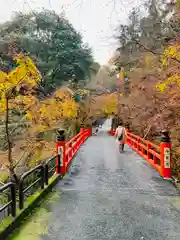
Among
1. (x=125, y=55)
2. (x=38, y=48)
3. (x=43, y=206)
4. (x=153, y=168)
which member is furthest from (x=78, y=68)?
(x=43, y=206)

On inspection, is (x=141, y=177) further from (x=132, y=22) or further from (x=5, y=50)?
(x=5, y=50)

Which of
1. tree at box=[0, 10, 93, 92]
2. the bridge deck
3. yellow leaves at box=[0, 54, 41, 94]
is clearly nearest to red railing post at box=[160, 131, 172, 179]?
the bridge deck

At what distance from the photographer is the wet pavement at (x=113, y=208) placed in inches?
140

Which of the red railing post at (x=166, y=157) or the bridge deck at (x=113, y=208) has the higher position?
the red railing post at (x=166, y=157)

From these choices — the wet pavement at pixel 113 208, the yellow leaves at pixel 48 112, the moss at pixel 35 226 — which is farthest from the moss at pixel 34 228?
the yellow leaves at pixel 48 112

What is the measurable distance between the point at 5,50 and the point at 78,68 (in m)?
7.82

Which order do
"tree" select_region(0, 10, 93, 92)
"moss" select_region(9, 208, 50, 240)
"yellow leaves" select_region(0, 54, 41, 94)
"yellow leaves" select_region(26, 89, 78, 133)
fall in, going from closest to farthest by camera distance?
"moss" select_region(9, 208, 50, 240)
"yellow leaves" select_region(0, 54, 41, 94)
"yellow leaves" select_region(26, 89, 78, 133)
"tree" select_region(0, 10, 93, 92)

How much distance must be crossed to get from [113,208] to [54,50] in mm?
23413

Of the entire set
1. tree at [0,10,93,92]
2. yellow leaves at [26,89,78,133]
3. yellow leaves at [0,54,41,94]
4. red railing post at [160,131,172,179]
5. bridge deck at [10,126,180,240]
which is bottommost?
bridge deck at [10,126,180,240]

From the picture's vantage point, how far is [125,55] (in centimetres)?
1405

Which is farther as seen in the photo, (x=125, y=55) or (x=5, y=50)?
(x=5, y=50)

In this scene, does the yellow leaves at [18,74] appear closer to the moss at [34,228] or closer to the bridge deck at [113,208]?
the bridge deck at [113,208]

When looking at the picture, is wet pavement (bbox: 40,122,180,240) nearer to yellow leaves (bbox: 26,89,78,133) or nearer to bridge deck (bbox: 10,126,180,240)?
bridge deck (bbox: 10,126,180,240)

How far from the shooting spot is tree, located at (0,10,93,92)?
78.0 feet
